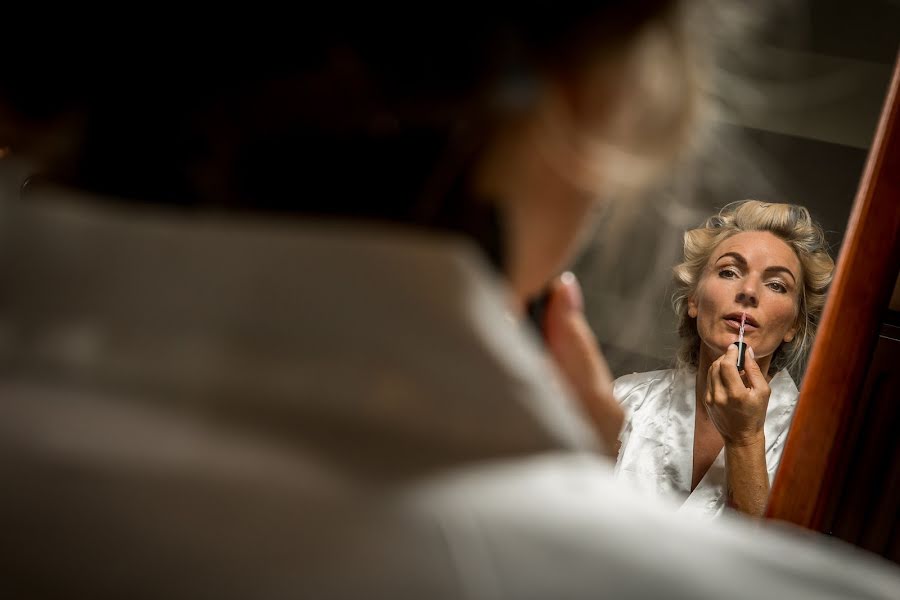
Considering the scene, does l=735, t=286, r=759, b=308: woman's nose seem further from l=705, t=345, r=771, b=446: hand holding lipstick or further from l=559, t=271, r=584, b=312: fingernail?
l=559, t=271, r=584, b=312: fingernail

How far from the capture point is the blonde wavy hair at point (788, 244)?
707mm

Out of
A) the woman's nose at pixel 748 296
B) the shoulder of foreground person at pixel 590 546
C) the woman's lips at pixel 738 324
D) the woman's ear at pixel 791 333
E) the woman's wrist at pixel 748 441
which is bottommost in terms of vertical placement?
the shoulder of foreground person at pixel 590 546

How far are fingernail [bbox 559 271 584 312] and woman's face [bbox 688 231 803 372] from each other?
0.36 feet

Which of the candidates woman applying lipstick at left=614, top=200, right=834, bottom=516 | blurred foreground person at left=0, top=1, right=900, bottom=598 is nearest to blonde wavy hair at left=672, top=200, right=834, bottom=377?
woman applying lipstick at left=614, top=200, right=834, bottom=516

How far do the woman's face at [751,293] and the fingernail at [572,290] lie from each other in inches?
4.3

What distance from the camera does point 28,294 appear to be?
25 centimetres

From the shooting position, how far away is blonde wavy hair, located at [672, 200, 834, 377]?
27.8 inches

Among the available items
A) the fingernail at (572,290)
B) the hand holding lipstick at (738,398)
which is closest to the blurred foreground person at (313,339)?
the fingernail at (572,290)

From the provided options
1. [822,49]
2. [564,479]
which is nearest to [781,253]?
[822,49]

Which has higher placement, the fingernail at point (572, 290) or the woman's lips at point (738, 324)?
the woman's lips at point (738, 324)

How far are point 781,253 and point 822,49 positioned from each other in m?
0.18

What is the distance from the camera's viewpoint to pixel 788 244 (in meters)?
0.71

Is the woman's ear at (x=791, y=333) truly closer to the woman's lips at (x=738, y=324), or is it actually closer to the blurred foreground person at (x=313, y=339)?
the woman's lips at (x=738, y=324)

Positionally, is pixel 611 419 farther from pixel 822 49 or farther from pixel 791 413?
pixel 822 49
